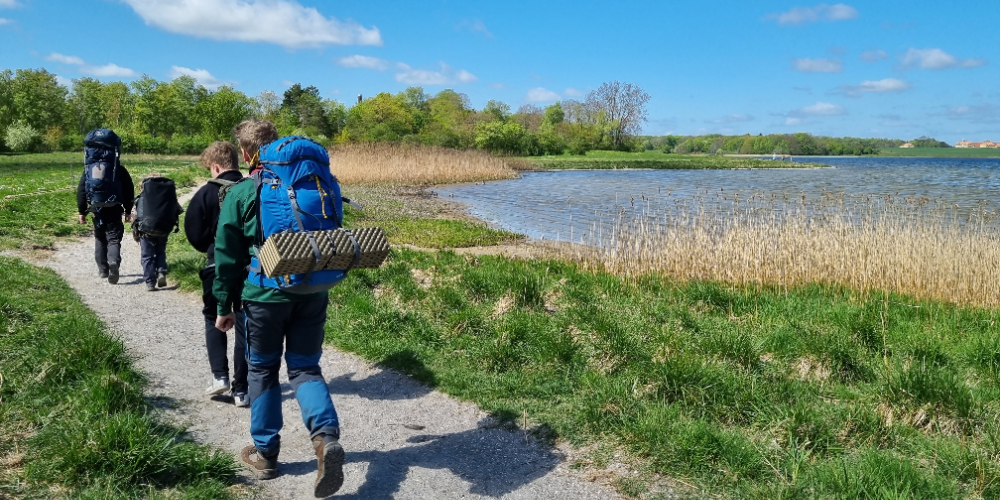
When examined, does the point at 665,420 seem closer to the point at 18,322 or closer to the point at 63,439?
the point at 63,439

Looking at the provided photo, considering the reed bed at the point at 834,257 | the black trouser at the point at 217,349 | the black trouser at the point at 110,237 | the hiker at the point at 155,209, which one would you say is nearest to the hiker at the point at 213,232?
the black trouser at the point at 217,349

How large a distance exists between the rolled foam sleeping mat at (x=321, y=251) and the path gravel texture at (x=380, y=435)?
1326mm

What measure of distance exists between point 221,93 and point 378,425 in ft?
215

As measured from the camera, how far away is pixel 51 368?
4910 millimetres

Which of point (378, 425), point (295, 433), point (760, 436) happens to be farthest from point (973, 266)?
point (295, 433)

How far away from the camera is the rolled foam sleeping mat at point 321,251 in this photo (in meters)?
3.39

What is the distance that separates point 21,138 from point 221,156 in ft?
204

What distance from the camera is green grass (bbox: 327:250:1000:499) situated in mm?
4156

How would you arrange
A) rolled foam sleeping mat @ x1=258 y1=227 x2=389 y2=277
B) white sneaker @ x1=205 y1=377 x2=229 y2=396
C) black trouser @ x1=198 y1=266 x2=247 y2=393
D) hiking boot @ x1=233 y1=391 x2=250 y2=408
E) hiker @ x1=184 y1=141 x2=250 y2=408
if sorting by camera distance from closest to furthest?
rolled foam sleeping mat @ x1=258 y1=227 x2=389 y2=277, hiker @ x1=184 y1=141 x2=250 y2=408, black trouser @ x1=198 y1=266 x2=247 y2=393, hiking boot @ x1=233 y1=391 x2=250 y2=408, white sneaker @ x1=205 y1=377 x2=229 y2=396

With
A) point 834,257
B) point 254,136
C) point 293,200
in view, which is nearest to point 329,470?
point 293,200

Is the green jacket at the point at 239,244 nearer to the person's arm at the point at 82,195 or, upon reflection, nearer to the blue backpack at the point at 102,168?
the blue backpack at the point at 102,168

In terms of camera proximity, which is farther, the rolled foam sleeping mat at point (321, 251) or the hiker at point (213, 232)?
the hiker at point (213, 232)

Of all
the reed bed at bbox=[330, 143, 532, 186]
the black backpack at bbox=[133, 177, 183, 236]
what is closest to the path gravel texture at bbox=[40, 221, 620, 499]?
the black backpack at bbox=[133, 177, 183, 236]

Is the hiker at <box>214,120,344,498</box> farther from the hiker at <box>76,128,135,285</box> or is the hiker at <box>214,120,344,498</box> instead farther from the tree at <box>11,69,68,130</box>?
the tree at <box>11,69,68,130</box>
